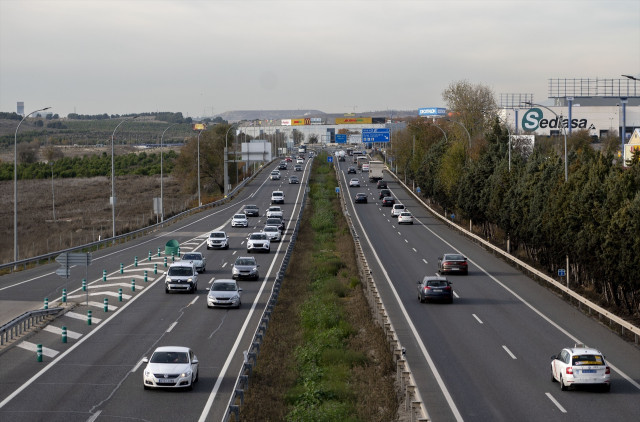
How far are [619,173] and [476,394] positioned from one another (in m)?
18.6

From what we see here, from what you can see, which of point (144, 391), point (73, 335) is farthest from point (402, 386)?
point (73, 335)

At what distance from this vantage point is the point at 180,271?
131 feet

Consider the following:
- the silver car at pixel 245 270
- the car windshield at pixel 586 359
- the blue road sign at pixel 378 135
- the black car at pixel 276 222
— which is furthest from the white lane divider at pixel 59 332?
Answer: the blue road sign at pixel 378 135

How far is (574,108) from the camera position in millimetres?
142125

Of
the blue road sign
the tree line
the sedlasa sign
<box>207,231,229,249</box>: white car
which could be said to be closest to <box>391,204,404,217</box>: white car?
the tree line

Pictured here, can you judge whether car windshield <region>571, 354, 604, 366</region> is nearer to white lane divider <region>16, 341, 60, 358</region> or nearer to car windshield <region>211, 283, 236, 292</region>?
white lane divider <region>16, 341, 60, 358</region>

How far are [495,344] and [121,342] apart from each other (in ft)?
41.9

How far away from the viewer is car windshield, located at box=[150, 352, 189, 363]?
22.0 meters

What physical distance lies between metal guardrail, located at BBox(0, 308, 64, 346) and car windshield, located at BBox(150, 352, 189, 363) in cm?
778

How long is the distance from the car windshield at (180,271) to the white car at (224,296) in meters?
4.24

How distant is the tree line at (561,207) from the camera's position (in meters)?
32.5

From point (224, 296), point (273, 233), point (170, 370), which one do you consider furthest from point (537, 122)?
point (170, 370)

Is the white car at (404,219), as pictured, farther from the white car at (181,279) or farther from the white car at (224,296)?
the white car at (224,296)

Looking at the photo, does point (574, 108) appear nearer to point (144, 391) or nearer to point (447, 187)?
point (447, 187)
